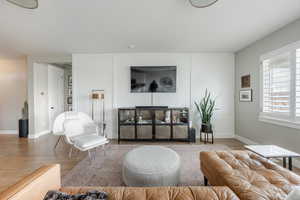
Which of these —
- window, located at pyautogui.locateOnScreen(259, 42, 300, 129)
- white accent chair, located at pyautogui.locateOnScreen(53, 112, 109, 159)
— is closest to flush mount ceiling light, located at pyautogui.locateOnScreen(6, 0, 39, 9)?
white accent chair, located at pyautogui.locateOnScreen(53, 112, 109, 159)

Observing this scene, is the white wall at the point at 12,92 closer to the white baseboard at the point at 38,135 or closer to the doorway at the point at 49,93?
the doorway at the point at 49,93

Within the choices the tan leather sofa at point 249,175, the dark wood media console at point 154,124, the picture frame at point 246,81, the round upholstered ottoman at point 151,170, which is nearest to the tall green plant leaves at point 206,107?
the dark wood media console at point 154,124

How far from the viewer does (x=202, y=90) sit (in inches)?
171

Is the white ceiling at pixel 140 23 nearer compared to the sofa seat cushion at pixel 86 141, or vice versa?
the white ceiling at pixel 140 23

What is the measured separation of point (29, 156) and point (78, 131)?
1.06 metres

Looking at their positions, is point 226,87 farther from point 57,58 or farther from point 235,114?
point 57,58

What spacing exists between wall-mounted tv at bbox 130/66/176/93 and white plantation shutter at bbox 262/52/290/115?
2.13 metres

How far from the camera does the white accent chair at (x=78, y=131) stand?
2.75 metres

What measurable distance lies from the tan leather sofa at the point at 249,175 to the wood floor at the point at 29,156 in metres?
1.51

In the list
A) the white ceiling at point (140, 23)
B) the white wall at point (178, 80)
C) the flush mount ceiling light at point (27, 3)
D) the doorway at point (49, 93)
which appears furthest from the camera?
the doorway at point (49, 93)

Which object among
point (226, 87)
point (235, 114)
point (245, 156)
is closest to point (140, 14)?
point (245, 156)

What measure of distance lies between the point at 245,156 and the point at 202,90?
9.00 ft

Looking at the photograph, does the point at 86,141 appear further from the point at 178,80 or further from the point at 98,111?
the point at 178,80

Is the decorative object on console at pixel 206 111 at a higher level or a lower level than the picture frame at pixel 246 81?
lower
